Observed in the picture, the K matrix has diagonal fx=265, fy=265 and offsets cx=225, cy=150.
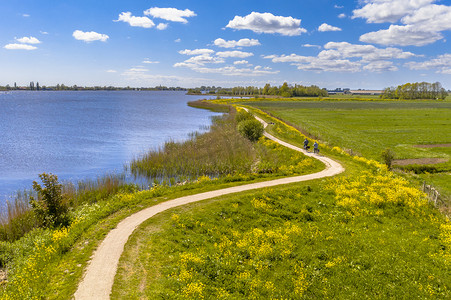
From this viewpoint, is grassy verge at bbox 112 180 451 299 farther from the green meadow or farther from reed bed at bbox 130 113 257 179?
reed bed at bbox 130 113 257 179

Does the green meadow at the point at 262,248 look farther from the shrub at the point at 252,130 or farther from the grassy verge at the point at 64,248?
the shrub at the point at 252,130

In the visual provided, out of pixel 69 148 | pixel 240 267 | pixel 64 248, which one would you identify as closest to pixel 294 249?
pixel 240 267

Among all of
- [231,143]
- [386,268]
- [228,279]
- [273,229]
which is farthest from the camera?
[231,143]

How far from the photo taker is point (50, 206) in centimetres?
1983

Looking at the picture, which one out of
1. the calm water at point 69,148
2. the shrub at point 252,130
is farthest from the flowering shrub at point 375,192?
the calm water at point 69,148

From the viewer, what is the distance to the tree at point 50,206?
19.5 metres

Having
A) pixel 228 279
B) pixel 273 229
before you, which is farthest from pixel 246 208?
pixel 228 279

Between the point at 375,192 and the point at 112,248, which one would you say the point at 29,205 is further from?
the point at 375,192

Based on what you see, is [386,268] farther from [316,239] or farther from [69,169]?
[69,169]

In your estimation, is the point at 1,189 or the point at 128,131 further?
the point at 128,131

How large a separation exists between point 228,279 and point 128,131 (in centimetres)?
6308

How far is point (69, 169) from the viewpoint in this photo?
1528 inches

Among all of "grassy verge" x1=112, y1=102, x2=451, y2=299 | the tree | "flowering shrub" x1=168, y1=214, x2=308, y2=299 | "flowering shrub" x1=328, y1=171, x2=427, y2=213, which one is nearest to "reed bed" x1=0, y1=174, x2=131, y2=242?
the tree

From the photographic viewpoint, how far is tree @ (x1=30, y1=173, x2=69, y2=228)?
1948cm
